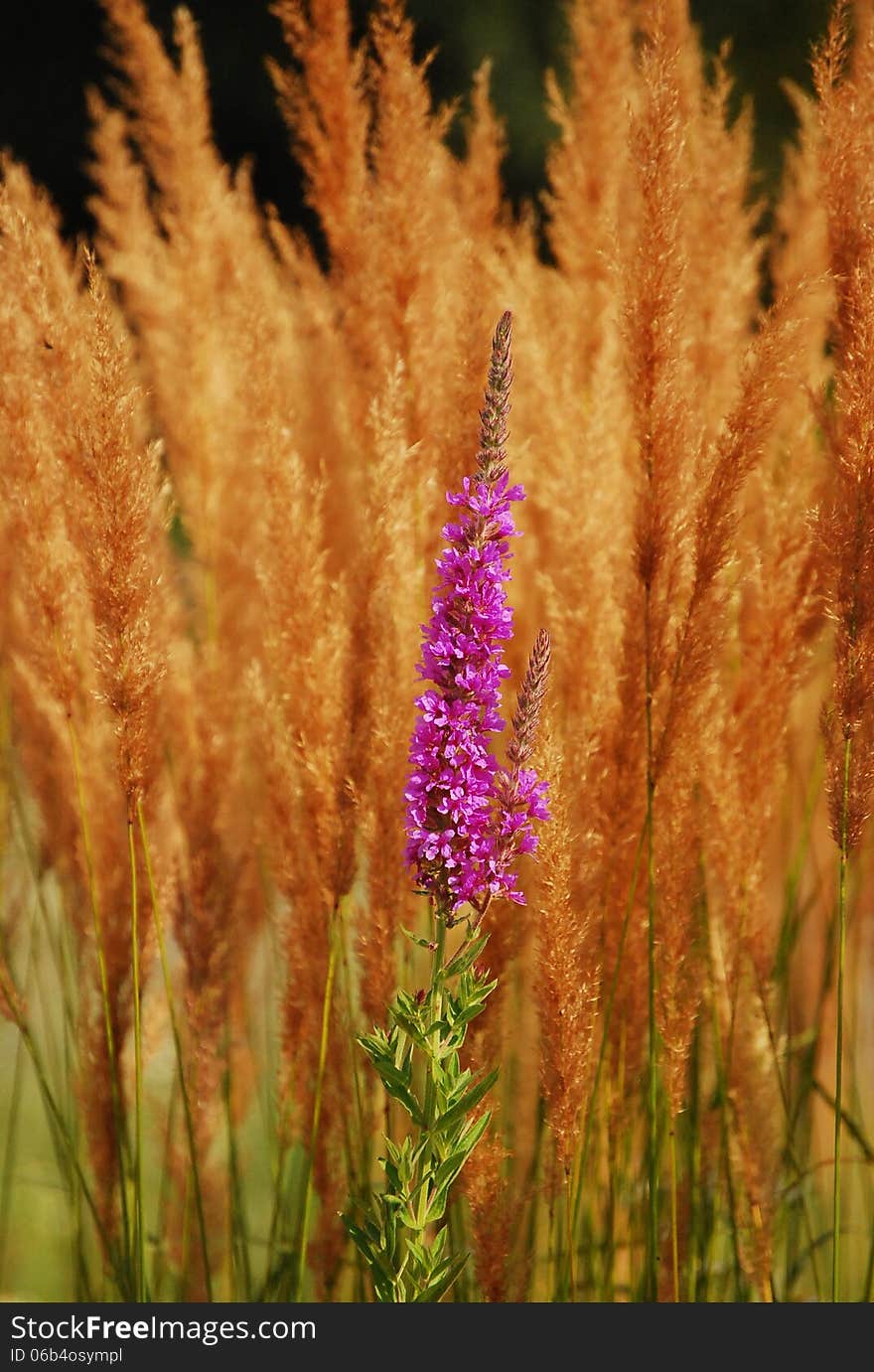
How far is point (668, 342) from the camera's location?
4.76ft

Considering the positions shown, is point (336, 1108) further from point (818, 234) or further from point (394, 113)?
point (818, 234)

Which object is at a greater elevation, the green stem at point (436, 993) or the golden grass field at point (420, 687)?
the golden grass field at point (420, 687)

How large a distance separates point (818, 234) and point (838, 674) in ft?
3.25

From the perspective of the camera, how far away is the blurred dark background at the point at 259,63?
8414 millimetres

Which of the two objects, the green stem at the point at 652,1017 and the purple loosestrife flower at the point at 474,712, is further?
the green stem at the point at 652,1017

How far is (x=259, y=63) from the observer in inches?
336

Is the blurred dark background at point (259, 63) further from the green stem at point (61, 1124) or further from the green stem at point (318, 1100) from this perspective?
the green stem at point (318, 1100)

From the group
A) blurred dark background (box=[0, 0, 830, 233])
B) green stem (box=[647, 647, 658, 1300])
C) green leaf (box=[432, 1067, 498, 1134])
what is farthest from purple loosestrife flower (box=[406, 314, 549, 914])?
blurred dark background (box=[0, 0, 830, 233])

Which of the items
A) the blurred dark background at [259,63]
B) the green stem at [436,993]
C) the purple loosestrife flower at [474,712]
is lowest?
the green stem at [436,993]

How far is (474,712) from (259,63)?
844 centimetres

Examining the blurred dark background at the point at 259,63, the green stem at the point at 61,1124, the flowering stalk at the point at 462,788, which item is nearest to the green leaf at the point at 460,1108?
the flowering stalk at the point at 462,788

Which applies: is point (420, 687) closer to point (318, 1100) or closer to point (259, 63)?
point (318, 1100)

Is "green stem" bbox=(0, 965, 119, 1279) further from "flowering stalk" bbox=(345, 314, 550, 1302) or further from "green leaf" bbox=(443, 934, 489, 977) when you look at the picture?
"green leaf" bbox=(443, 934, 489, 977)

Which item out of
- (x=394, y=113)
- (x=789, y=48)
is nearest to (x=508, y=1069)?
(x=394, y=113)
